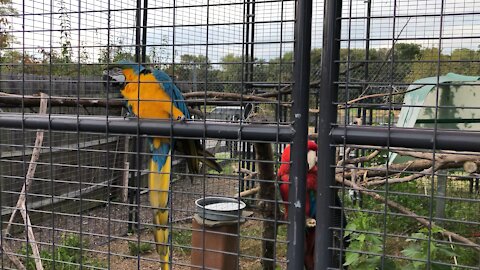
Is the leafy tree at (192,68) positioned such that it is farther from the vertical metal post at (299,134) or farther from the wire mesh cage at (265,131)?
the vertical metal post at (299,134)

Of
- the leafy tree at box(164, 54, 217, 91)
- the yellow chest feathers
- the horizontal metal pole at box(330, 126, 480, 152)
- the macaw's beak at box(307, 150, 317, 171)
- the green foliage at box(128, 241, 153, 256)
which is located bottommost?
the green foliage at box(128, 241, 153, 256)

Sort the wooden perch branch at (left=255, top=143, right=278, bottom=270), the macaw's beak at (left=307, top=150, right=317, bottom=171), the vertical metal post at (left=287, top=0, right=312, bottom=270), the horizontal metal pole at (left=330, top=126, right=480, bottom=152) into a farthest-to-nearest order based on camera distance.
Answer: the wooden perch branch at (left=255, top=143, right=278, bottom=270) → the macaw's beak at (left=307, top=150, right=317, bottom=171) → the vertical metal post at (left=287, top=0, right=312, bottom=270) → the horizontal metal pole at (left=330, top=126, right=480, bottom=152)

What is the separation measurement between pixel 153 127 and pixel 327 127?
549mm

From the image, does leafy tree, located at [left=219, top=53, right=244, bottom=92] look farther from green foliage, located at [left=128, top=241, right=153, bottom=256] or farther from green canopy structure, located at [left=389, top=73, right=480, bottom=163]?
green foliage, located at [left=128, top=241, right=153, bottom=256]

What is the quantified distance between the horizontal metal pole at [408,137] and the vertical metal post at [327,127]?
0.04m

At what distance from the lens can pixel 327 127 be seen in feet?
3.61

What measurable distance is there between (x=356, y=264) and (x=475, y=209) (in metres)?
3.09

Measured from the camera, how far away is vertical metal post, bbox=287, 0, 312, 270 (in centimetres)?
110

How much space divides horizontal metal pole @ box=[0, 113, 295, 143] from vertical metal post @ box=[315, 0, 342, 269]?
97 millimetres

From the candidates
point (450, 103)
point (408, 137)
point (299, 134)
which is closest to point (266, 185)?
point (299, 134)

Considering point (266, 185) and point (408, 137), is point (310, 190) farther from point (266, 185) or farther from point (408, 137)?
point (408, 137)

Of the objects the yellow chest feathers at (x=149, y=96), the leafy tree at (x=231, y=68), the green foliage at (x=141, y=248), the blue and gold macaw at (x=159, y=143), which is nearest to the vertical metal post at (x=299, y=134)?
the leafy tree at (x=231, y=68)

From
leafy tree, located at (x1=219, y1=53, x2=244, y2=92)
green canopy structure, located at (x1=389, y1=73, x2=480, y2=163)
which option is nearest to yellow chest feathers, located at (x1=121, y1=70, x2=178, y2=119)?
leafy tree, located at (x1=219, y1=53, x2=244, y2=92)

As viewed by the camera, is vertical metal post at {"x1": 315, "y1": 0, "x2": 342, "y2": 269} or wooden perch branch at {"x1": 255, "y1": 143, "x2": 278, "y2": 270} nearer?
vertical metal post at {"x1": 315, "y1": 0, "x2": 342, "y2": 269}
